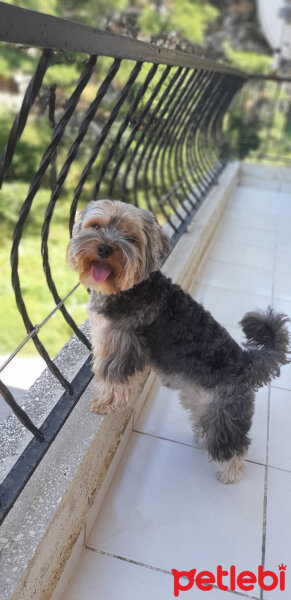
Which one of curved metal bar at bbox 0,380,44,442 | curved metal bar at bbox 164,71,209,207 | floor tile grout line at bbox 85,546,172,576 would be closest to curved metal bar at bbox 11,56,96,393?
curved metal bar at bbox 0,380,44,442

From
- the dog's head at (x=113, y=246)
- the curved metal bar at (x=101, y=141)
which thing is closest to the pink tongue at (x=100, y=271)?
the dog's head at (x=113, y=246)

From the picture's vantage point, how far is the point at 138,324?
1871mm

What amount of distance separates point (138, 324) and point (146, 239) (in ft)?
1.08

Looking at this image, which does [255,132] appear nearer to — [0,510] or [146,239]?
[146,239]

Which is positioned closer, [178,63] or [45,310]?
[178,63]

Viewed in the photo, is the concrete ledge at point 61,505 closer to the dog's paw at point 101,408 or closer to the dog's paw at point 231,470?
the dog's paw at point 101,408

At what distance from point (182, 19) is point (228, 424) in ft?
47.8

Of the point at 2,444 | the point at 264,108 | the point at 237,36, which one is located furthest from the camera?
the point at 237,36

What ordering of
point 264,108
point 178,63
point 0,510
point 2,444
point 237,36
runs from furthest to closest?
point 237,36
point 264,108
point 178,63
point 2,444
point 0,510

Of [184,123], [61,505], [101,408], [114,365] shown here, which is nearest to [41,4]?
[184,123]

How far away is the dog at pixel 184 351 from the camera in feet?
6.07

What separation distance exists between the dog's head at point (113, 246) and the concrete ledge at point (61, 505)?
486mm

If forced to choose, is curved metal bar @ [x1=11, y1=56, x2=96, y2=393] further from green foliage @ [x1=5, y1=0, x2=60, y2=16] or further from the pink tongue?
green foliage @ [x1=5, y1=0, x2=60, y2=16]

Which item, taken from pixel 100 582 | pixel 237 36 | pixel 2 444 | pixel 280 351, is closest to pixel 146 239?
pixel 280 351
